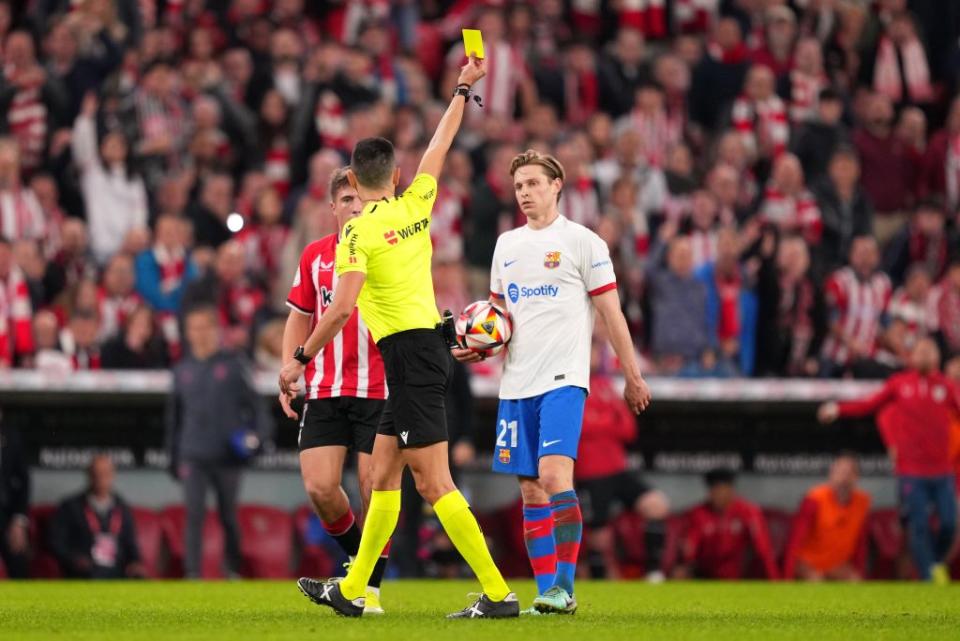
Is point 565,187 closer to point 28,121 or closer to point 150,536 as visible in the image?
point 150,536

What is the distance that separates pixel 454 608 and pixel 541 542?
4.71ft

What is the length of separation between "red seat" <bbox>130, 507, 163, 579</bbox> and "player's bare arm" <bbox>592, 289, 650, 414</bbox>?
763cm

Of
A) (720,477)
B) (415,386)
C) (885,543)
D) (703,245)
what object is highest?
(703,245)

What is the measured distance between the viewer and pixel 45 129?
18.2 metres

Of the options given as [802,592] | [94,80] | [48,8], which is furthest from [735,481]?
[48,8]

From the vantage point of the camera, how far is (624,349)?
359 inches

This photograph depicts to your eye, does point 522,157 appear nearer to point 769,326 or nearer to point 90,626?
point 90,626

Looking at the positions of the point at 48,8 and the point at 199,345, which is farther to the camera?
the point at 48,8

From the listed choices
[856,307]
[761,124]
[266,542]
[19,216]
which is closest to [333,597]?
[266,542]

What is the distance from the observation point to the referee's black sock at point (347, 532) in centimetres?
977

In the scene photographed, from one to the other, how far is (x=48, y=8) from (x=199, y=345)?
622 centimetres

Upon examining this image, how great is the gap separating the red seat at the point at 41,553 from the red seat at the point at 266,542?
1664 mm

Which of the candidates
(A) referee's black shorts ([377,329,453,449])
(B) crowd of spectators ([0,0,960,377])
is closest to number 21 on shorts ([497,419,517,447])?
(A) referee's black shorts ([377,329,453,449])

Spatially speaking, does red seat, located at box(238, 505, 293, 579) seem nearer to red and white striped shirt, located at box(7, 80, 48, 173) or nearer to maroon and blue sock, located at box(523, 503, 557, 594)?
red and white striped shirt, located at box(7, 80, 48, 173)
